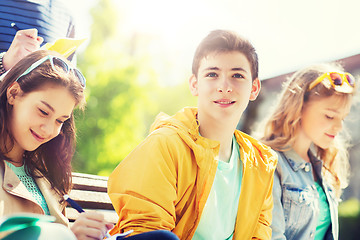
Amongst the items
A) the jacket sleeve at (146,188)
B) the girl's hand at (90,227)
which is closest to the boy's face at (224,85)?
the jacket sleeve at (146,188)

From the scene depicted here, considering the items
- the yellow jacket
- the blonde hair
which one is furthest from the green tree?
the yellow jacket

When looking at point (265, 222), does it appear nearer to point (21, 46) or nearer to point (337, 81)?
point (337, 81)

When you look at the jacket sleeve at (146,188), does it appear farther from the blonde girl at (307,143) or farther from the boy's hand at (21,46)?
the blonde girl at (307,143)

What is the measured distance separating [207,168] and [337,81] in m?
1.31

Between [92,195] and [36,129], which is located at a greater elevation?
[36,129]

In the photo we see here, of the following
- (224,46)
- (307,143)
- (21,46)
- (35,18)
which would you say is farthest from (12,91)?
(307,143)

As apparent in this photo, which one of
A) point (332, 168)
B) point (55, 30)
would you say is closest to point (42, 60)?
point (55, 30)

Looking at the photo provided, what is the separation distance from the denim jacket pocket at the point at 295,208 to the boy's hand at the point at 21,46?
1.66 m

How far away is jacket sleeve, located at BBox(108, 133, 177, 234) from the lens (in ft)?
5.21

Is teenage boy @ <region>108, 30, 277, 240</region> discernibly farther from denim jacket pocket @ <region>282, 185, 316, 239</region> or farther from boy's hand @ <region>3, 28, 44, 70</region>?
boy's hand @ <region>3, 28, 44, 70</region>

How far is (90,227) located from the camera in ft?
4.33

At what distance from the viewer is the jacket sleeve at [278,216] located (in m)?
2.32

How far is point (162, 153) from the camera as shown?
5.73 ft

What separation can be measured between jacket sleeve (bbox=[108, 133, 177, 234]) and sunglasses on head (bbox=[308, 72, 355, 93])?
136cm
